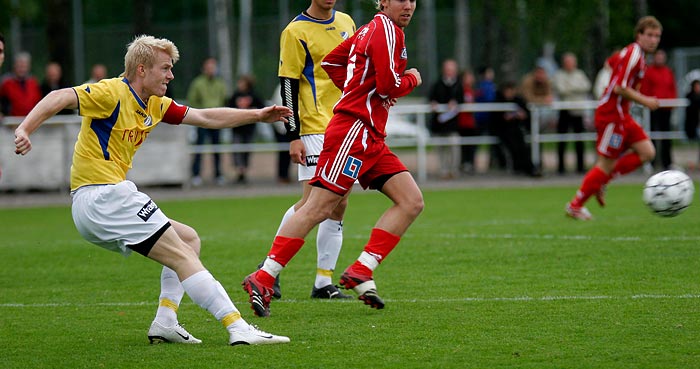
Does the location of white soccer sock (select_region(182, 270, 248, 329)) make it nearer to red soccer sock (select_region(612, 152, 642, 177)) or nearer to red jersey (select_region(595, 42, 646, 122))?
red jersey (select_region(595, 42, 646, 122))

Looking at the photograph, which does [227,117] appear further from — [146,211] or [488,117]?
[488,117]

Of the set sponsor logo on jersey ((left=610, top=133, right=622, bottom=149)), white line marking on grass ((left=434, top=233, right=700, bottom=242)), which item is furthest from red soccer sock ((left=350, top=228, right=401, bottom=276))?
sponsor logo on jersey ((left=610, top=133, right=622, bottom=149))

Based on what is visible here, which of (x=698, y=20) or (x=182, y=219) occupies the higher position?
(x=698, y=20)

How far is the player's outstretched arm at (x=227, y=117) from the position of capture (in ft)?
22.6

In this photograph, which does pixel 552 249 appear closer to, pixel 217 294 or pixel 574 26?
pixel 217 294

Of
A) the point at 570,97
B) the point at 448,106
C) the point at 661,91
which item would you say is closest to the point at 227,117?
the point at 448,106

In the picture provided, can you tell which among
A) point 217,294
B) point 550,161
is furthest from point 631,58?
point 550,161

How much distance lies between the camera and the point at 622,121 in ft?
40.3

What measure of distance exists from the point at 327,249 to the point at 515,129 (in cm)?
1218

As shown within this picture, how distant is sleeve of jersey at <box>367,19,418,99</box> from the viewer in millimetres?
7066

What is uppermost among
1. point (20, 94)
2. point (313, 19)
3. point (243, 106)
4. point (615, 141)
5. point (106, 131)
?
point (313, 19)

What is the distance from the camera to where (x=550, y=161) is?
24.8 metres

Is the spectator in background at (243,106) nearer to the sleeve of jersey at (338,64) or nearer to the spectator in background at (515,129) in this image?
the spectator in background at (515,129)

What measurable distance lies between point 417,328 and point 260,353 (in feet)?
3.63
